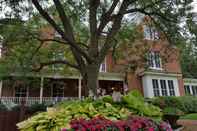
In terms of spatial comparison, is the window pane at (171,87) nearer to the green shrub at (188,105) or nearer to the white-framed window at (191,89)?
the green shrub at (188,105)

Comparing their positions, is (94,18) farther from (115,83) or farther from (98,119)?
(115,83)

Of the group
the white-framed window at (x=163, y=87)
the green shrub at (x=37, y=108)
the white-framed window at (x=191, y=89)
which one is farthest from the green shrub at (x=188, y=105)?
the green shrub at (x=37, y=108)

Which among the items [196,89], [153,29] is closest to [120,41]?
[153,29]

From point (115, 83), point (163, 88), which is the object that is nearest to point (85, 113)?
point (115, 83)

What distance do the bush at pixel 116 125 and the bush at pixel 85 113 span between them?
273 millimetres

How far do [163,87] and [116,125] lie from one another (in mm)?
16685

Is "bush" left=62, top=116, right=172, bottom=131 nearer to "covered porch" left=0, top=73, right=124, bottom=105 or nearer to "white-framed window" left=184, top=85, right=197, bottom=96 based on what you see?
"covered porch" left=0, top=73, right=124, bottom=105

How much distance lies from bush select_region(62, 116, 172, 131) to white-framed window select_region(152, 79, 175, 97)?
1521cm

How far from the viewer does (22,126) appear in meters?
3.19

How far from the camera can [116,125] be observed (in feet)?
9.73

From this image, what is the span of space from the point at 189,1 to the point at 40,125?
7.13m

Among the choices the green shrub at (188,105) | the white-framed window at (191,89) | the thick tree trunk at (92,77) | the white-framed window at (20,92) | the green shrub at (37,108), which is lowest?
the green shrub at (188,105)

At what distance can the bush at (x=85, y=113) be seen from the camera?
124 inches

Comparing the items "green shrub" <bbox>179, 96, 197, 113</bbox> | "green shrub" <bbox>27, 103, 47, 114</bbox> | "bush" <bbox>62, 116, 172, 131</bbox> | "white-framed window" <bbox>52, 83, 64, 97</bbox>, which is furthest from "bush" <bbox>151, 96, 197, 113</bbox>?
"bush" <bbox>62, 116, 172, 131</bbox>
